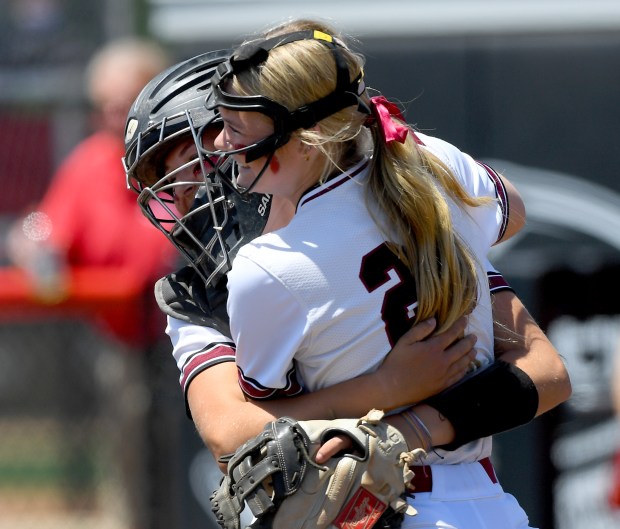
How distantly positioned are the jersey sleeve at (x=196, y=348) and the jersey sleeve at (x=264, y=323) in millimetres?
243

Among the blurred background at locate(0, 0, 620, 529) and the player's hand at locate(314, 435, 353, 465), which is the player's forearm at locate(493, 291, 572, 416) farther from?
the blurred background at locate(0, 0, 620, 529)

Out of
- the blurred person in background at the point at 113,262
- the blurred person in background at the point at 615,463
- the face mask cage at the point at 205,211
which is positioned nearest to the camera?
the face mask cage at the point at 205,211

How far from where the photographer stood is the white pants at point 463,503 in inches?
88.7

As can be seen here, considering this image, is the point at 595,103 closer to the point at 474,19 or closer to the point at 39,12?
the point at 474,19

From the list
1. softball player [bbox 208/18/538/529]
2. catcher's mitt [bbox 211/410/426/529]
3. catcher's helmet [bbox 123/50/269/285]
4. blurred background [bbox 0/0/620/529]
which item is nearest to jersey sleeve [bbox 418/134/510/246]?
softball player [bbox 208/18/538/529]

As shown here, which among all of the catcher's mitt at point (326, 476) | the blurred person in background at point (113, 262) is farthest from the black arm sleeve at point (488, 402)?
the blurred person in background at point (113, 262)

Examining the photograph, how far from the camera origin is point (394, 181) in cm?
225

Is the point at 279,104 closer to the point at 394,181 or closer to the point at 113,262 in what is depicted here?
the point at 394,181

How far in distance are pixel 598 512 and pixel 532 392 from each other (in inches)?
106

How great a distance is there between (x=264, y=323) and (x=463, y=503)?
0.55 meters

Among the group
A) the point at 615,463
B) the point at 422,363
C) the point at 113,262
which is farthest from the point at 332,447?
the point at 113,262

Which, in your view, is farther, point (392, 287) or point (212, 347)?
point (212, 347)

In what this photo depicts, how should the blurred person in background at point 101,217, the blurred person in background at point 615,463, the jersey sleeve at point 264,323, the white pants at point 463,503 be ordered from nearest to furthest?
the jersey sleeve at point 264,323
the white pants at point 463,503
the blurred person in background at point 615,463
the blurred person in background at point 101,217

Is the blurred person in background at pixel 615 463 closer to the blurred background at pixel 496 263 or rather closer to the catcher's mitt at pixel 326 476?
the blurred background at pixel 496 263
